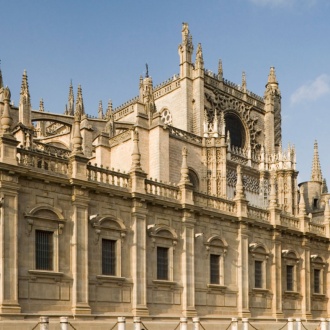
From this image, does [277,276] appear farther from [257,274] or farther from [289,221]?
[289,221]

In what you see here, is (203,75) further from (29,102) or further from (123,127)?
(29,102)

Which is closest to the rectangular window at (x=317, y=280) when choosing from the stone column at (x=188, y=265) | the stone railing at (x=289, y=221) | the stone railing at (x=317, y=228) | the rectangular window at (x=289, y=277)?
the stone railing at (x=317, y=228)

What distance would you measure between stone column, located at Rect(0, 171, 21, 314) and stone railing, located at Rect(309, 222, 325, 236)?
23718mm

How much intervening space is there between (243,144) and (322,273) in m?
17.2

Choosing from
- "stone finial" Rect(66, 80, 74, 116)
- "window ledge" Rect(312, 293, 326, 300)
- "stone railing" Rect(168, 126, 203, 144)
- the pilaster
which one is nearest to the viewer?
the pilaster

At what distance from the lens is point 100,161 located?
1599 inches

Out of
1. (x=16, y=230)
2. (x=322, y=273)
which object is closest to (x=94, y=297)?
(x=16, y=230)

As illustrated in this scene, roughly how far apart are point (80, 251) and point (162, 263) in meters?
5.40

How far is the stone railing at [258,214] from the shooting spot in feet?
111

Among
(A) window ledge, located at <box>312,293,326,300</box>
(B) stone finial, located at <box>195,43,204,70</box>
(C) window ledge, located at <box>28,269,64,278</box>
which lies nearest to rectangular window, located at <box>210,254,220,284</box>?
(C) window ledge, located at <box>28,269,64,278</box>

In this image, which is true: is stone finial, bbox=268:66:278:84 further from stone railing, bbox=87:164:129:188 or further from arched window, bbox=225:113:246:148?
stone railing, bbox=87:164:129:188

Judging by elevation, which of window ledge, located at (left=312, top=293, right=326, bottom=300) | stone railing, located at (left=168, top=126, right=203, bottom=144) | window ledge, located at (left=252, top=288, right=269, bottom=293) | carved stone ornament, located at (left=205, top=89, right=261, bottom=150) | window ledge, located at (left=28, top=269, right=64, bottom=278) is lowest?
window ledge, located at (left=312, top=293, right=326, bottom=300)

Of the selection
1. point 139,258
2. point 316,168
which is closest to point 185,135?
point 139,258

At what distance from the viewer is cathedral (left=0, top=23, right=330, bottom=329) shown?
21.9 m
